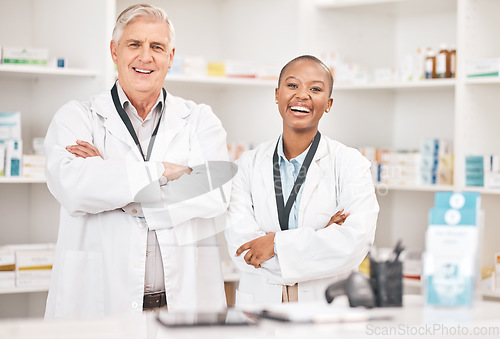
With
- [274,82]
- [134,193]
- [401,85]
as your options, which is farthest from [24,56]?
[401,85]

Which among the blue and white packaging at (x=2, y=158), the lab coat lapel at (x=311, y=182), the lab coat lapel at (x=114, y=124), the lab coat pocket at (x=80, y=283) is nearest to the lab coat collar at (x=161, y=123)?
the lab coat lapel at (x=114, y=124)

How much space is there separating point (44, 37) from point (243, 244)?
1.95 meters

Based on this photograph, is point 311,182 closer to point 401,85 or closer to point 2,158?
point 401,85

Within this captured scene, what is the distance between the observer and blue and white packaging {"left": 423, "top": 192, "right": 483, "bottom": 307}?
1595mm

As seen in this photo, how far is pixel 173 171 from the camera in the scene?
238 centimetres

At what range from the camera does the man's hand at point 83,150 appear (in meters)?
2.35

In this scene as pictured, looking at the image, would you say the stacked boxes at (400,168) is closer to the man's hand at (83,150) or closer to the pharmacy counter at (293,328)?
the man's hand at (83,150)

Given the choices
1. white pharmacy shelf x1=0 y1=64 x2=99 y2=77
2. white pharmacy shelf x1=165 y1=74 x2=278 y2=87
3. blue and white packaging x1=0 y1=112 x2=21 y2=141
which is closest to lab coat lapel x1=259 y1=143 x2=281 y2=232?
white pharmacy shelf x1=165 y1=74 x2=278 y2=87

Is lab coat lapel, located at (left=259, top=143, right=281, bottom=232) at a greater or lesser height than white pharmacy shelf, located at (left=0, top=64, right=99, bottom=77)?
lesser

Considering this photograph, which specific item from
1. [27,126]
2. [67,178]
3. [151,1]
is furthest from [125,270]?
[151,1]

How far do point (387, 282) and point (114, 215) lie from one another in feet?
3.66

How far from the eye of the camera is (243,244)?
238cm

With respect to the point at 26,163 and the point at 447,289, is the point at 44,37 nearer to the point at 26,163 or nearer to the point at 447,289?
the point at 26,163

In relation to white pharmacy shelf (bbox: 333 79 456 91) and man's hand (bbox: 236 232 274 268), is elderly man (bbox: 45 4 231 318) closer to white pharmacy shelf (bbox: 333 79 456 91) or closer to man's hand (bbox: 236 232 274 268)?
man's hand (bbox: 236 232 274 268)
